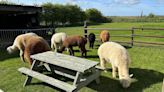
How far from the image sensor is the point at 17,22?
771 inches

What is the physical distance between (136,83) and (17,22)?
1559 cm

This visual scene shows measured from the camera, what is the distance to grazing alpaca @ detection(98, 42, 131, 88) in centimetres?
534

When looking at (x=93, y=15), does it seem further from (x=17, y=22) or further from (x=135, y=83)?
(x=135, y=83)

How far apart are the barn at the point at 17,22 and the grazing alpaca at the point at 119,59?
24.0ft

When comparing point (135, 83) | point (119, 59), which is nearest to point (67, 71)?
point (119, 59)

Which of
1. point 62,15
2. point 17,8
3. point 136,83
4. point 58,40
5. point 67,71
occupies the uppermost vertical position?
point 62,15

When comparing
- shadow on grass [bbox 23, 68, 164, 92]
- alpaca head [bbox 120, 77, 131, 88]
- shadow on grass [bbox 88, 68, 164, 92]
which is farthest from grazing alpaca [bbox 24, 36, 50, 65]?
alpaca head [bbox 120, 77, 131, 88]

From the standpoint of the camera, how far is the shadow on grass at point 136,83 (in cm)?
578

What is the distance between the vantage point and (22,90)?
5.83 m

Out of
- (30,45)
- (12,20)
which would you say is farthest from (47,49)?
(12,20)

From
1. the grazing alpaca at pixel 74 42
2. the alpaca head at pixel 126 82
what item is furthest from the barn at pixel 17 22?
the alpaca head at pixel 126 82

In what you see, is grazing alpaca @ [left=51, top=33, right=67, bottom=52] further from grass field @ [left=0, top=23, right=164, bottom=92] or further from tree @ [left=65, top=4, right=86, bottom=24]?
tree @ [left=65, top=4, right=86, bottom=24]

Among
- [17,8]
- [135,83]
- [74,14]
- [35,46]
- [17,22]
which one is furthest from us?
[74,14]

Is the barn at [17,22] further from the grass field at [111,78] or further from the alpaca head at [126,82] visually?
the alpaca head at [126,82]
